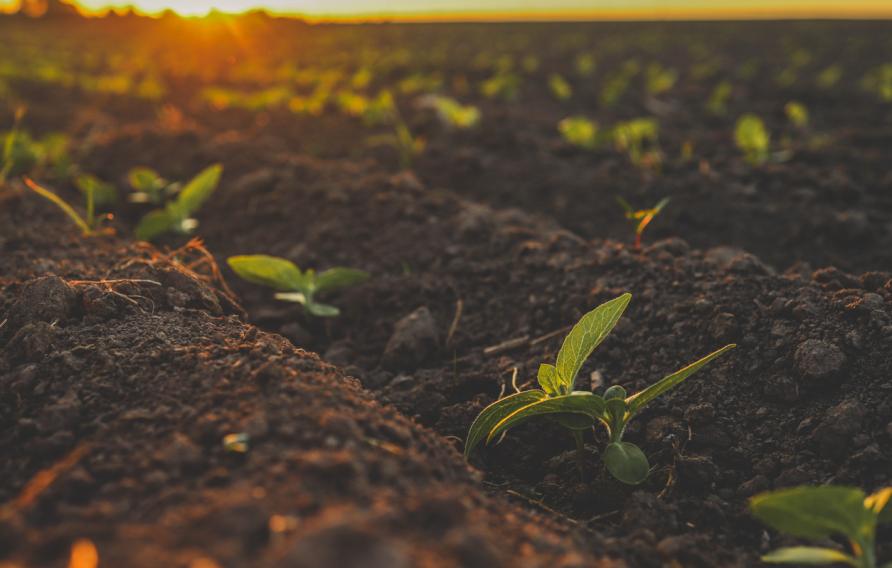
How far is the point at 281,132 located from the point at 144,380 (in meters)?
4.56

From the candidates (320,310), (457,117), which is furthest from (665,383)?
(457,117)

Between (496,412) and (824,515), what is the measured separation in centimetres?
68

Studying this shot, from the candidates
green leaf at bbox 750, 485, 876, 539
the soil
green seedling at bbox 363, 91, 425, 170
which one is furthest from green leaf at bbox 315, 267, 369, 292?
green seedling at bbox 363, 91, 425, 170

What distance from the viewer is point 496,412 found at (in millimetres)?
1619

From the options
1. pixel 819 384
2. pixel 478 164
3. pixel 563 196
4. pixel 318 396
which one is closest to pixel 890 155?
pixel 563 196

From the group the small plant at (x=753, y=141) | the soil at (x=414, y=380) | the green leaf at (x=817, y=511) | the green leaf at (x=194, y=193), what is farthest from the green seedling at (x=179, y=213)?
the small plant at (x=753, y=141)

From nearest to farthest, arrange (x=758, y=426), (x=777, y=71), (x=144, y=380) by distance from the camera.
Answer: (x=144, y=380) → (x=758, y=426) → (x=777, y=71)

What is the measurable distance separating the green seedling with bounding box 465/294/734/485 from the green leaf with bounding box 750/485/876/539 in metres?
0.33

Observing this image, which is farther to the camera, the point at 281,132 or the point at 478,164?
the point at 281,132

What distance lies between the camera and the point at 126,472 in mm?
1234

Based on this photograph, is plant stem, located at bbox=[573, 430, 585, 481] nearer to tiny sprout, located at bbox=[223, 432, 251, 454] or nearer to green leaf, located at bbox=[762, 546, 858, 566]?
green leaf, located at bbox=[762, 546, 858, 566]

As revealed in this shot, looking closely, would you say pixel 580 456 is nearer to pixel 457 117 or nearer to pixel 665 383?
pixel 665 383

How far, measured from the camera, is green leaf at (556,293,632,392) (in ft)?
5.16

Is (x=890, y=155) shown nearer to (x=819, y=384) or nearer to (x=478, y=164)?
(x=478, y=164)
